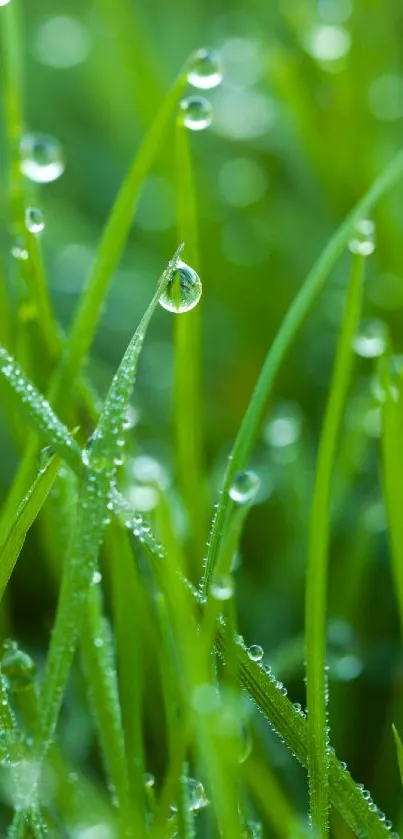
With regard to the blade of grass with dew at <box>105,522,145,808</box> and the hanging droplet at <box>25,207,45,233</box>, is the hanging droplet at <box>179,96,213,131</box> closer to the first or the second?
the hanging droplet at <box>25,207,45,233</box>

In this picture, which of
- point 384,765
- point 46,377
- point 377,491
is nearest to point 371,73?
point 377,491

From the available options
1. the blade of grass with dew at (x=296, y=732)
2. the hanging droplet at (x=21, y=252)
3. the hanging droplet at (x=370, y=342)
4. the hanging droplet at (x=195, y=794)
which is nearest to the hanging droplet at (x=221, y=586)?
the blade of grass with dew at (x=296, y=732)

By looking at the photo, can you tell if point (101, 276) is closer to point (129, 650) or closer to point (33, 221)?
point (33, 221)

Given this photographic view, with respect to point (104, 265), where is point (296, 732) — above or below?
below

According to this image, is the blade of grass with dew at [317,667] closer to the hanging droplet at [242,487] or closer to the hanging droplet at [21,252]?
the hanging droplet at [242,487]

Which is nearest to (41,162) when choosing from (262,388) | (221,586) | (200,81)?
(200,81)

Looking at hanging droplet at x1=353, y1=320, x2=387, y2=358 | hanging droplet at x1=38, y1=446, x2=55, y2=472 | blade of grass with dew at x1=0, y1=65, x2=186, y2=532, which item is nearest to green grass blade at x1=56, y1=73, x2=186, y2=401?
blade of grass with dew at x1=0, y1=65, x2=186, y2=532
